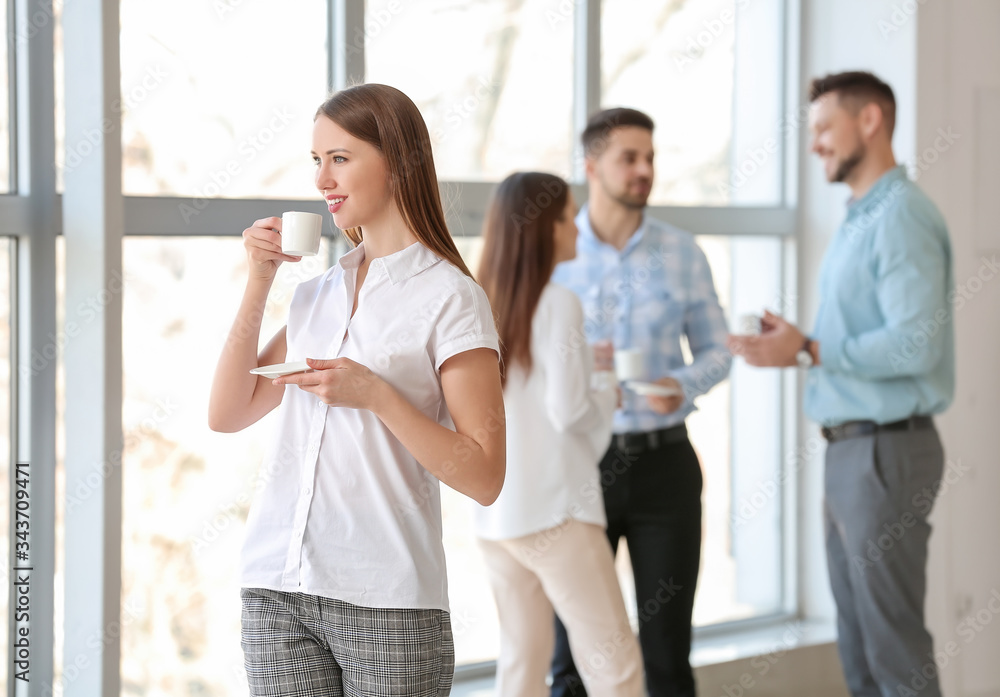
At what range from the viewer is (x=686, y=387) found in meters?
2.73

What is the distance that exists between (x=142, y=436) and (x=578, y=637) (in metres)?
1.23

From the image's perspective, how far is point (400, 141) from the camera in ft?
4.53

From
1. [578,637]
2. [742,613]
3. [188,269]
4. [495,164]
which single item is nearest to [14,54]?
[188,269]

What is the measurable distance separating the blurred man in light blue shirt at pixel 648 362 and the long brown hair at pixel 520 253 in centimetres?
44

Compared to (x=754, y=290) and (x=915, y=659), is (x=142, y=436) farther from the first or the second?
(x=754, y=290)

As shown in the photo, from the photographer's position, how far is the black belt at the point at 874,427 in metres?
2.65

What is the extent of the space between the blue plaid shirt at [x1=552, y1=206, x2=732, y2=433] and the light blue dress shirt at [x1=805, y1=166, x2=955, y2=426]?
325mm

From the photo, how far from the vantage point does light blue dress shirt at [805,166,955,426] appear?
258 centimetres

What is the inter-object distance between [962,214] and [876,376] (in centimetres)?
113

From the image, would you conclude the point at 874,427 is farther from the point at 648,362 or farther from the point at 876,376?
the point at 648,362

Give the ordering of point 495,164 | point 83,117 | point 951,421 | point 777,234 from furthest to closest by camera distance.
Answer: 1. point 777,234
2. point 951,421
3. point 495,164
4. point 83,117

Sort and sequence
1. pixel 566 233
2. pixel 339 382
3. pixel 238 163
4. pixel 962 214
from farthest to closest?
pixel 962 214 < pixel 238 163 < pixel 566 233 < pixel 339 382

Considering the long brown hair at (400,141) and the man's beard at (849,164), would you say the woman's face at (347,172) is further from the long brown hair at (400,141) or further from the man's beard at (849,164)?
the man's beard at (849,164)

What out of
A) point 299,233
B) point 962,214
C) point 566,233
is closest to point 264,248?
point 299,233
